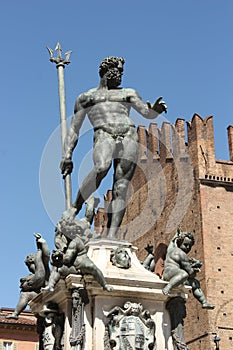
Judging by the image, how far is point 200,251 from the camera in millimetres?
37125

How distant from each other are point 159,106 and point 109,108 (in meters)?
0.51

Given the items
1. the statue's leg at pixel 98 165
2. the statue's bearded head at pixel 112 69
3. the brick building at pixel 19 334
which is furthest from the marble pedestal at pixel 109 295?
the brick building at pixel 19 334

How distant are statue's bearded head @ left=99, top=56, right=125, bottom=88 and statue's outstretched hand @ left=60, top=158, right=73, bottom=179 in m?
0.94

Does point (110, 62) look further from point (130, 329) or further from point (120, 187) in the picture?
point (130, 329)

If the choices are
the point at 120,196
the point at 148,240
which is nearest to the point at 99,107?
the point at 120,196

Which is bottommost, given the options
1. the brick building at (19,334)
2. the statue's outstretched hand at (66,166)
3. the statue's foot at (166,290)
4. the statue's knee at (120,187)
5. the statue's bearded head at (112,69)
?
the statue's foot at (166,290)

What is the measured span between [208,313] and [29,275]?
2883cm

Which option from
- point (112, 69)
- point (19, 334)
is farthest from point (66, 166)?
point (19, 334)

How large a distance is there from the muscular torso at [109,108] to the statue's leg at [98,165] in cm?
12

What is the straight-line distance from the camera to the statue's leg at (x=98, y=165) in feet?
26.2

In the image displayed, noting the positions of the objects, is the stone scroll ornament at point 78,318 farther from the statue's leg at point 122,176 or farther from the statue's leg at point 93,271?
the statue's leg at point 122,176

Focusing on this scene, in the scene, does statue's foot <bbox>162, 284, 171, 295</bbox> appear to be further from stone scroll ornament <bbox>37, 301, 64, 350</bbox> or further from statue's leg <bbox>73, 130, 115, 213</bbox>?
statue's leg <bbox>73, 130, 115, 213</bbox>

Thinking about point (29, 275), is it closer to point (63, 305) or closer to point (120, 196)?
point (63, 305)

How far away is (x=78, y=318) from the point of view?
23.6 ft
